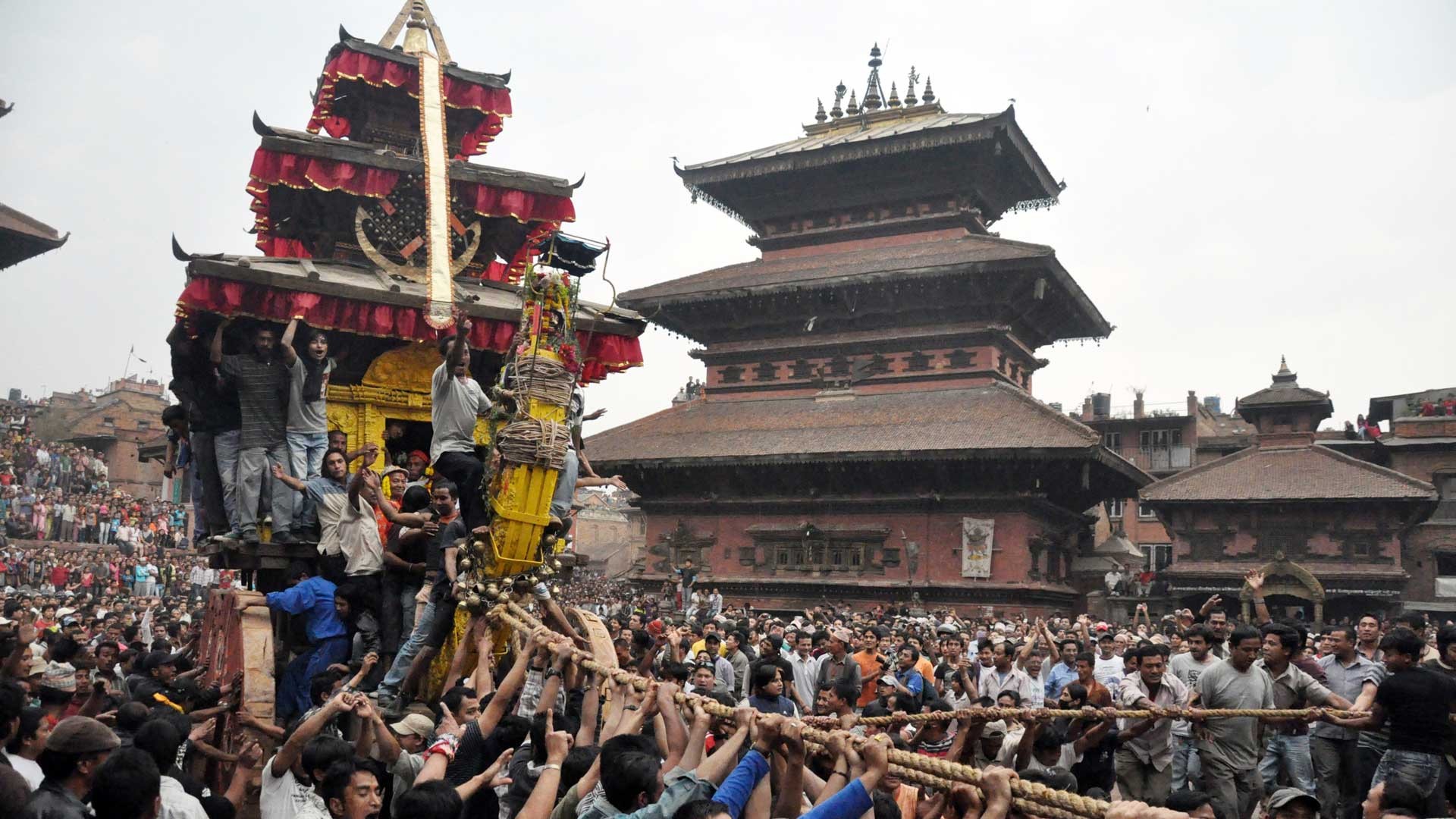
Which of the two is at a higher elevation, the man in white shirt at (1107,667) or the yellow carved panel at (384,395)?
the yellow carved panel at (384,395)

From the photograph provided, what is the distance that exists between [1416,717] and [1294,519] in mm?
28927

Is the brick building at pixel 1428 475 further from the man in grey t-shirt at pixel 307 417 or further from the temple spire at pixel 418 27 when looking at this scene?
the man in grey t-shirt at pixel 307 417

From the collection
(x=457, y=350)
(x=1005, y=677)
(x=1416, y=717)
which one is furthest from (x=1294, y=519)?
(x=457, y=350)

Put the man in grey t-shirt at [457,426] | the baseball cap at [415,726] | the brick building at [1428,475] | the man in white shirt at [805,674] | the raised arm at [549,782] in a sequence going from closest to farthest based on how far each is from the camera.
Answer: the raised arm at [549,782] < the baseball cap at [415,726] < the man in grey t-shirt at [457,426] < the man in white shirt at [805,674] < the brick building at [1428,475]

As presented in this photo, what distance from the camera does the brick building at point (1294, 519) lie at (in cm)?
3195

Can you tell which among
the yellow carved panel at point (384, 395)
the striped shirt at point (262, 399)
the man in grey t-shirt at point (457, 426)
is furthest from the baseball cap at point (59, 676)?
the yellow carved panel at point (384, 395)

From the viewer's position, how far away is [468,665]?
7.62m

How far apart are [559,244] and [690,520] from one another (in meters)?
23.4

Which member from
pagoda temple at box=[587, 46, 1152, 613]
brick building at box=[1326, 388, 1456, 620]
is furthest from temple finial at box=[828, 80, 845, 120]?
brick building at box=[1326, 388, 1456, 620]

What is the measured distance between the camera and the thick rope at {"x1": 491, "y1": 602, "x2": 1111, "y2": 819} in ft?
10.7

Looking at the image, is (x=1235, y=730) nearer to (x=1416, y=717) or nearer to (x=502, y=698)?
(x=1416, y=717)

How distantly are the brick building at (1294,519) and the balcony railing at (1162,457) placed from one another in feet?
51.1

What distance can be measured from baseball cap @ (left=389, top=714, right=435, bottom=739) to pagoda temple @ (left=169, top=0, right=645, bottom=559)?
88.9 inches

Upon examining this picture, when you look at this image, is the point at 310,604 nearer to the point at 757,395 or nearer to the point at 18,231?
the point at 18,231
